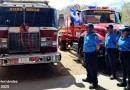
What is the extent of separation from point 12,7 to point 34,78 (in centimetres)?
246

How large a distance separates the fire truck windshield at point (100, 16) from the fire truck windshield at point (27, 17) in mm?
2216

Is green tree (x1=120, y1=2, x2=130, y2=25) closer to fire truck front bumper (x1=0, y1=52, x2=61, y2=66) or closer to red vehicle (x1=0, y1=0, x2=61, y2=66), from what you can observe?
red vehicle (x1=0, y1=0, x2=61, y2=66)

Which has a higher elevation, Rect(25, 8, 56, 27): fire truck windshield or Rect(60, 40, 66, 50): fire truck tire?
Rect(25, 8, 56, 27): fire truck windshield

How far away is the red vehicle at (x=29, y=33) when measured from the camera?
733cm

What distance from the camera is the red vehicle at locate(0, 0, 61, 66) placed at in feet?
24.1

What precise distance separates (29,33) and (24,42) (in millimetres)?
334

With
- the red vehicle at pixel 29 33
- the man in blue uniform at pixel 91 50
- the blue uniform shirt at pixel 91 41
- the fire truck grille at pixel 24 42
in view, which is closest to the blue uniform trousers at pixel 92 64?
the man in blue uniform at pixel 91 50

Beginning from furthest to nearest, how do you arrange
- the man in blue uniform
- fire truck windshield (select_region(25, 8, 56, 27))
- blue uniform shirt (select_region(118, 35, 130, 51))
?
fire truck windshield (select_region(25, 8, 56, 27)) → the man in blue uniform → blue uniform shirt (select_region(118, 35, 130, 51))

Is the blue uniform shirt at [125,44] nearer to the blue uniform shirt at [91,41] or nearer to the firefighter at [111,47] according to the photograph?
the blue uniform shirt at [91,41]

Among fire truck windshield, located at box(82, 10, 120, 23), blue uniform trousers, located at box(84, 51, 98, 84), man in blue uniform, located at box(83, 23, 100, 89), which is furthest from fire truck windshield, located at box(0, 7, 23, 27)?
fire truck windshield, located at box(82, 10, 120, 23)

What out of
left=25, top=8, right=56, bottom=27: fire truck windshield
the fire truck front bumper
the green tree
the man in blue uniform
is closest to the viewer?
the man in blue uniform

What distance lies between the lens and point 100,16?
33.1 feet

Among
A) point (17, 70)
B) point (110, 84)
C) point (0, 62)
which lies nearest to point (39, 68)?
point (17, 70)

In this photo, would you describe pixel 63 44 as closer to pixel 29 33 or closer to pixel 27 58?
pixel 29 33
